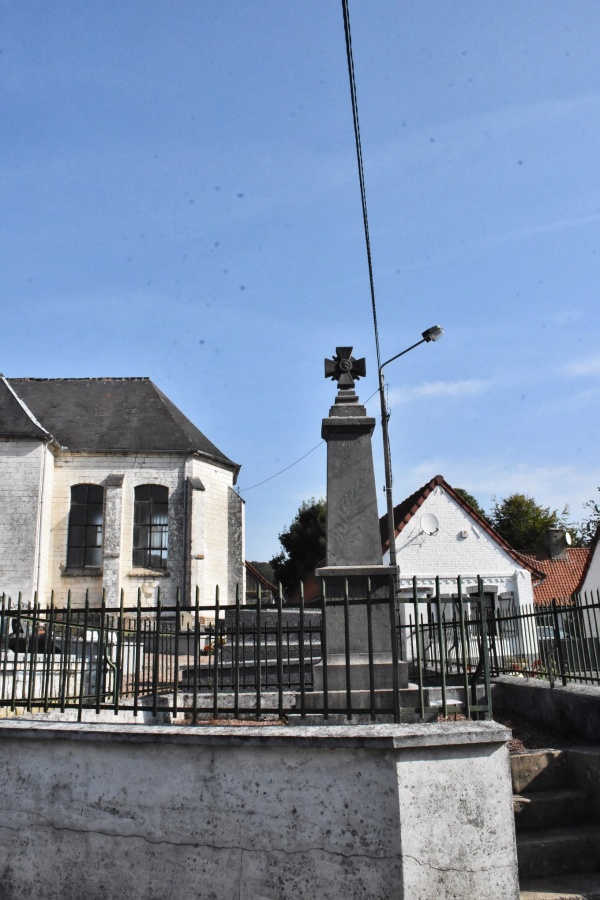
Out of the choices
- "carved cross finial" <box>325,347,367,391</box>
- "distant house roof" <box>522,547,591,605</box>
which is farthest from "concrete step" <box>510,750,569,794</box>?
"distant house roof" <box>522,547,591,605</box>

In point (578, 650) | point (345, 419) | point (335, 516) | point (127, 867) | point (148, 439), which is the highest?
point (148, 439)

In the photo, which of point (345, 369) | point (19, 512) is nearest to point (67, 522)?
point (19, 512)

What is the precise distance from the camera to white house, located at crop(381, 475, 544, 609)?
2600 centimetres

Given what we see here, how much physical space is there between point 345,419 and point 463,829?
4.92m

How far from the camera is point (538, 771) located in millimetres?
5887

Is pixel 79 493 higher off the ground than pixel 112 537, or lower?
higher

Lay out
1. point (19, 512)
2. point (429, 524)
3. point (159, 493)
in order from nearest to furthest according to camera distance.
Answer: point (19, 512) < point (159, 493) < point (429, 524)

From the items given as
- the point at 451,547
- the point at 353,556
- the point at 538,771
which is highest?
the point at 451,547

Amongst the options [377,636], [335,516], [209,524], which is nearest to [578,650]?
[377,636]

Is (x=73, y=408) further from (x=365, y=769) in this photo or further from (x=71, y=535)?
(x=365, y=769)

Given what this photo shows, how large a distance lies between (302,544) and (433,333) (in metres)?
29.9

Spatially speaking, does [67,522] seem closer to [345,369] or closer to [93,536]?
[93,536]

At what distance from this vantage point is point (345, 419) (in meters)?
8.48

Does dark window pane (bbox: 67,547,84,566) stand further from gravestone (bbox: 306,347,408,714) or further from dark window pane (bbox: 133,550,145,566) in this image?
→ gravestone (bbox: 306,347,408,714)
